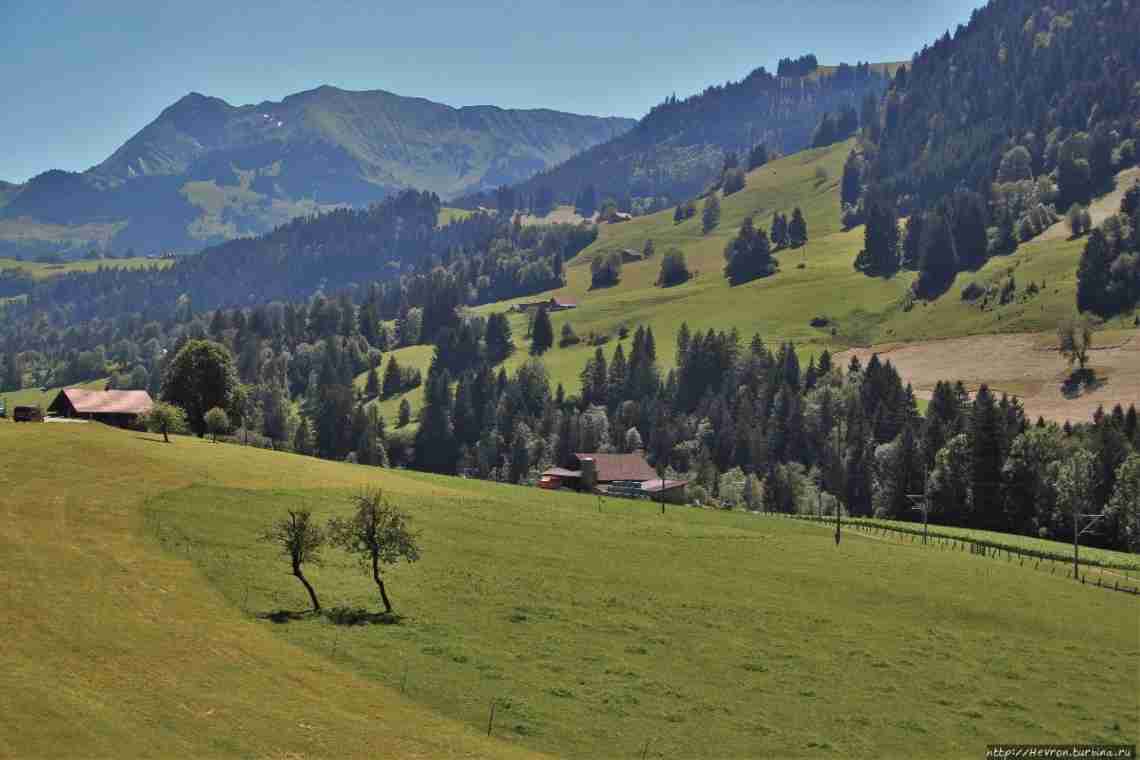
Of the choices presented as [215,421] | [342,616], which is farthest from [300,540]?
[215,421]

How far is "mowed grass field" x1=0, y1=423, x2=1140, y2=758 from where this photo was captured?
43875 millimetres

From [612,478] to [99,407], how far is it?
65.8 m

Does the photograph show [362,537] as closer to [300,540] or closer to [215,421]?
[300,540]

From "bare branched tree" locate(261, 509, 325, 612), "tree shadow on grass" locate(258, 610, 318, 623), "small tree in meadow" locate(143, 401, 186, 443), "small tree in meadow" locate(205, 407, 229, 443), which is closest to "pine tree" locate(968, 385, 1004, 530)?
"small tree in meadow" locate(205, 407, 229, 443)

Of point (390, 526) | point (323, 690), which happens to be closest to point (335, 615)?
point (390, 526)

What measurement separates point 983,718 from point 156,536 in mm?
45945

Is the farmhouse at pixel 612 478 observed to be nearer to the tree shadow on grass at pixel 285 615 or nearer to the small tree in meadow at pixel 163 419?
the small tree in meadow at pixel 163 419

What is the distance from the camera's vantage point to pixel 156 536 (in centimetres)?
6719

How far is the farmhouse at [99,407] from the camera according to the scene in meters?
136

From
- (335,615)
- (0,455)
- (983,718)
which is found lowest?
(983,718)

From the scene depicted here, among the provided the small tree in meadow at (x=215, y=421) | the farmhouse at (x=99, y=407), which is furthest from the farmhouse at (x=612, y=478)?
the farmhouse at (x=99, y=407)

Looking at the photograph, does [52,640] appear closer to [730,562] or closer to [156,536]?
[156,536]

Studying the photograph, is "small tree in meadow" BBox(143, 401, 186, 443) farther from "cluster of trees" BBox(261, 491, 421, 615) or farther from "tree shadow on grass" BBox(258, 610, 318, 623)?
"tree shadow on grass" BBox(258, 610, 318, 623)

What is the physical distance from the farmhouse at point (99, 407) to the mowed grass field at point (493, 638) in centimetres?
4309
